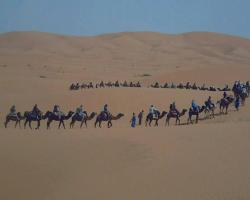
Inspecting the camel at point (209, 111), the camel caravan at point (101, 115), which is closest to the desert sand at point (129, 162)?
the camel at point (209, 111)

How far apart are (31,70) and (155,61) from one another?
33.3m

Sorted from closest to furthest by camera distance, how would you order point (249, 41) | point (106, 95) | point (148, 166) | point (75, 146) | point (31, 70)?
point (148, 166), point (75, 146), point (106, 95), point (31, 70), point (249, 41)

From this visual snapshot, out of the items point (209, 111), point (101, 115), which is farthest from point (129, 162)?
point (209, 111)

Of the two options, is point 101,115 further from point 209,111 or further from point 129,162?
point 129,162

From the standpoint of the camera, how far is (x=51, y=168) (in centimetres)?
1545

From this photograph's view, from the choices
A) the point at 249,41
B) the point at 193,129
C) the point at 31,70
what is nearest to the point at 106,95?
the point at 193,129

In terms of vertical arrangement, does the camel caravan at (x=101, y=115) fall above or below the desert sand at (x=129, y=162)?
above

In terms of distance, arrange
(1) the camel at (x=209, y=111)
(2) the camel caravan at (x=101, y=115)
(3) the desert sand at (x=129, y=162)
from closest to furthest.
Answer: (3) the desert sand at (x=129, y=162) < (2) the camel caravan at (x=101, y=115) < (1) the camel at (x=209, y=111)

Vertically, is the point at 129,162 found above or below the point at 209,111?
below

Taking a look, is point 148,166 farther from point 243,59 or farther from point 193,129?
point 243,59

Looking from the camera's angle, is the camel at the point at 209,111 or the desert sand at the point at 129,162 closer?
the desert sand at the point at 129,162

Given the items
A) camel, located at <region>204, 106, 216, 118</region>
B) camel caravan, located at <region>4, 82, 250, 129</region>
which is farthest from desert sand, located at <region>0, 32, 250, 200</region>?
camel caravan, located at <region>4, 82, 250, 129</region>

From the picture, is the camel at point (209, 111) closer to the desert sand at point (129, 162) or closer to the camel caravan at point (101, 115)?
the camel caravan at point (101, 115)

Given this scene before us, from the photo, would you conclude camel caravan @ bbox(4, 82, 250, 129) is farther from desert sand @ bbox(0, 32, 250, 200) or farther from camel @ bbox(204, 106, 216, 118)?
desert sand @ bbox(0, 32, 250, 200)
